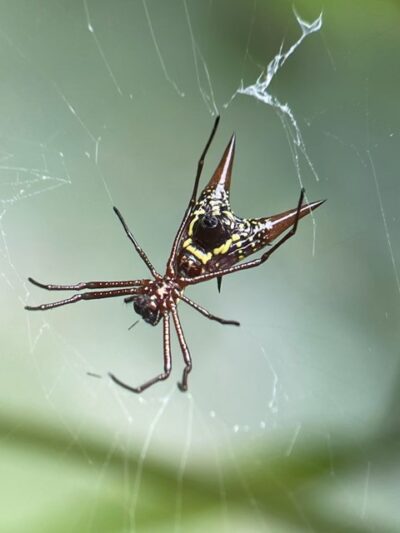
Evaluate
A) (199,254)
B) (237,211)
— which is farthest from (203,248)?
(237,211)

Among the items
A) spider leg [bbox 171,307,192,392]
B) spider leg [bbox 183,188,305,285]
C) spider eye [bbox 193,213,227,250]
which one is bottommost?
spider leg [bbox 171,307,192,392]

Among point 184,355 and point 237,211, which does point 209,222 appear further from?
point 237,211

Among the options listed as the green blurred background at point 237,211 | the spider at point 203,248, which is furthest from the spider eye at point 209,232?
the green blurred background at point 237,211

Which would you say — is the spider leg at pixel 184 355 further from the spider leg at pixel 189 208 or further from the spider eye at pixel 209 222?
the spider eye at pixel 209 222

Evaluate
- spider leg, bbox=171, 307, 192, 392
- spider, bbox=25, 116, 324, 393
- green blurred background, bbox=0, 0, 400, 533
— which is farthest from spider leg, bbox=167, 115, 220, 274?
green blurred background, bbox=0, 0, 400, 533

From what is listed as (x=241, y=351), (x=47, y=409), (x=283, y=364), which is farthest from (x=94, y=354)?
(x=283, y=364)

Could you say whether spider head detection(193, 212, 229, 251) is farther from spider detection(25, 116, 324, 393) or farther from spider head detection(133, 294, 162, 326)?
spider head detection(133, 294, 162, 326)
